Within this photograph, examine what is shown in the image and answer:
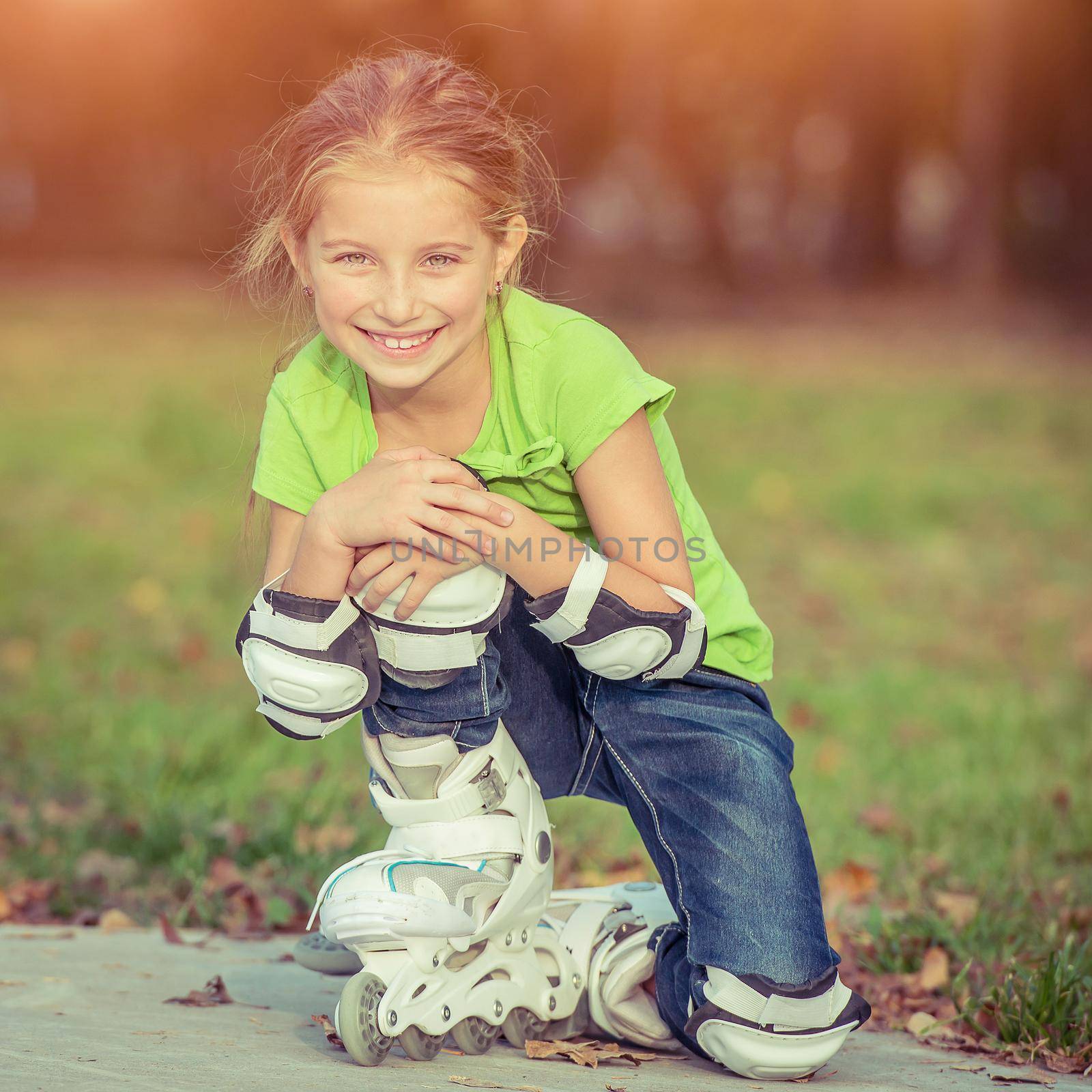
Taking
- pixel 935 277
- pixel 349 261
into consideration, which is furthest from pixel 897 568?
pixel 935 277

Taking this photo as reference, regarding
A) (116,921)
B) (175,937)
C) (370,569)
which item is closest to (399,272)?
(370,569)

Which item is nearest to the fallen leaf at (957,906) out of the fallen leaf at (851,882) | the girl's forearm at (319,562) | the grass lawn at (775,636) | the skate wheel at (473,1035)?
the grass lawn at (775,636)

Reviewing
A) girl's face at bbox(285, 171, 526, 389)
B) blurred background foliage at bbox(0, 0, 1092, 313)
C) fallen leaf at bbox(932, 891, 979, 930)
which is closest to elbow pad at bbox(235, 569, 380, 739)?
girl's face at bbox(285, 171, 526, 389)

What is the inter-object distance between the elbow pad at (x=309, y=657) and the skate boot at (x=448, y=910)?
0.39ft

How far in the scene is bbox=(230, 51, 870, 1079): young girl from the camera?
1.78 metres

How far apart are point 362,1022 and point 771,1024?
0.55 metres

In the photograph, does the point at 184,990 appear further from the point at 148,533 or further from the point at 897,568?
the point at 897,568

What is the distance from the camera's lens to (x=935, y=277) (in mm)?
13844

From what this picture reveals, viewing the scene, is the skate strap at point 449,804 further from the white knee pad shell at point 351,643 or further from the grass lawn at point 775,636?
the grass lawn at point 775,636

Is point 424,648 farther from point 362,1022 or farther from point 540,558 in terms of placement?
point 362,1022

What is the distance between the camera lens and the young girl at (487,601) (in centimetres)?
178

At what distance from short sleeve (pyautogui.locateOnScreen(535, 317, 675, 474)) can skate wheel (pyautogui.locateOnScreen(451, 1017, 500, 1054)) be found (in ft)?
2.52

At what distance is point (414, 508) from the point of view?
67.3 inches

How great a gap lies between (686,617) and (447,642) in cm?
33
